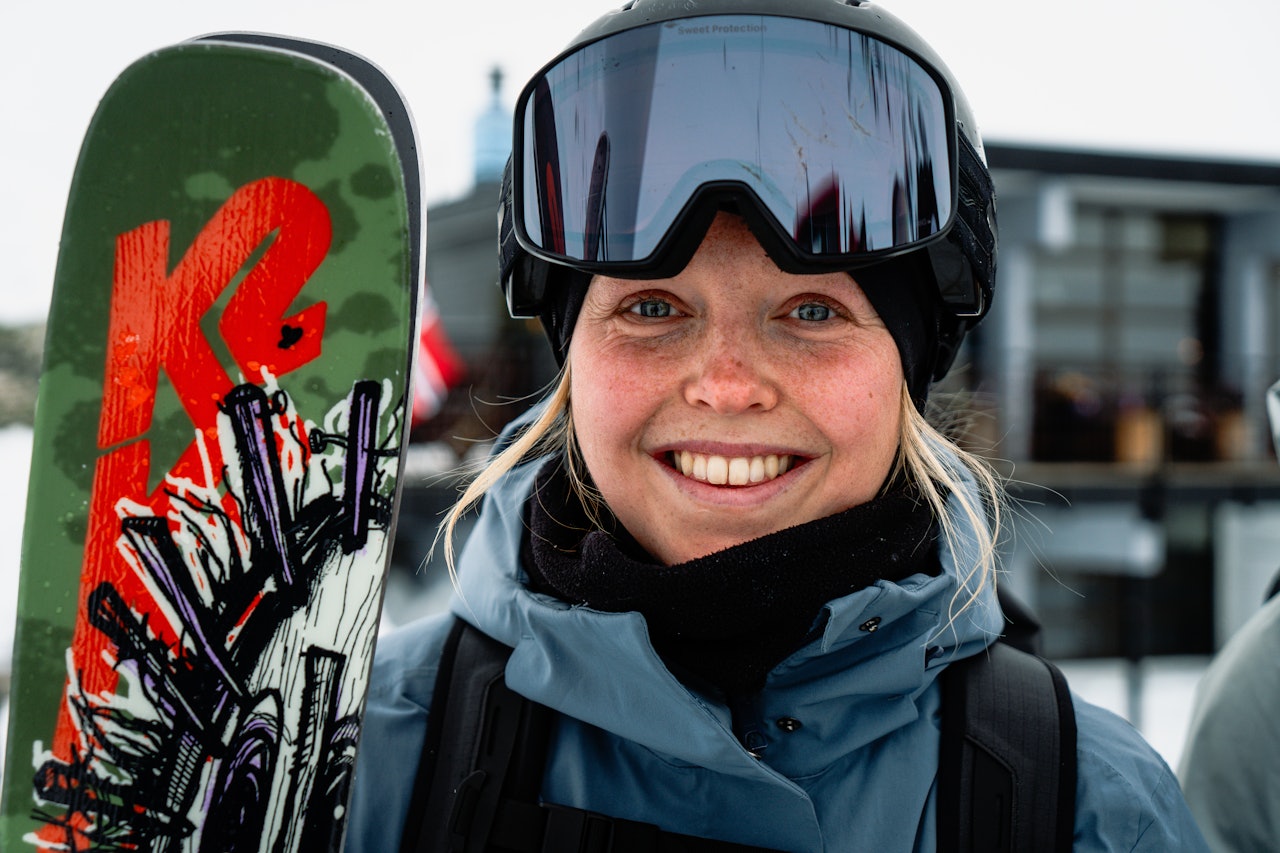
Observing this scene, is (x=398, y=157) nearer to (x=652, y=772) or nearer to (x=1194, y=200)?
(x=652, y=772)

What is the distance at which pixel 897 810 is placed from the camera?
1.28 m

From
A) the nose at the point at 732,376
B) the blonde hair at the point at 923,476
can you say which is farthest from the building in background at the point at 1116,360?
the nose at the point at 732,376

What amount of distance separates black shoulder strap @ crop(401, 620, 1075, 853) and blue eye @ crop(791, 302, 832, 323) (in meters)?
0.51

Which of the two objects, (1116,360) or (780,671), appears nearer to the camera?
(780,671)

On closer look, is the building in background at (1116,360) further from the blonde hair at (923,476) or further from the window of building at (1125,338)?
the blonde hair at (923,476)

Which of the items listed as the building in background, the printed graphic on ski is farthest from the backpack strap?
the building in background

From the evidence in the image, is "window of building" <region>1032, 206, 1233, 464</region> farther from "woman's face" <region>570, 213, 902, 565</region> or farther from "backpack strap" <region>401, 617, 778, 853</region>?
"backpack strap" <region>401, 617, 778, 853</region>

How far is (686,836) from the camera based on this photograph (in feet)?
4.23

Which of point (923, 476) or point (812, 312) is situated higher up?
point (812, 312)

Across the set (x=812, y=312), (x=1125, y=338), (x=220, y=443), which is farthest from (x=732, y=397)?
(x=1125, y=338)

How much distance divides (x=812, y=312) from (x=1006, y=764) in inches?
24.2

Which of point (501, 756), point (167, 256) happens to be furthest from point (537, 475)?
point (167, 256)

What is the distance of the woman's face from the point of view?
1321mm

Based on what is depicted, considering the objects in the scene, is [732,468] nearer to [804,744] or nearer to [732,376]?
[732,376]
